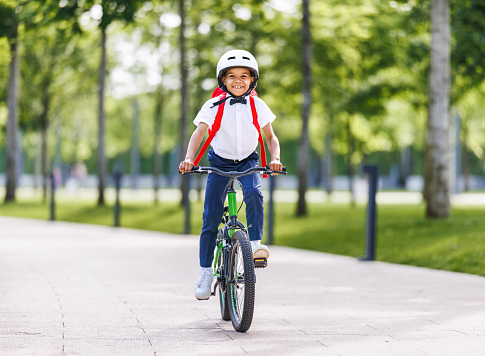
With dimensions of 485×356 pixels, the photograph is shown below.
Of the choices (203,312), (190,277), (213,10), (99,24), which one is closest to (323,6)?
(213,10)

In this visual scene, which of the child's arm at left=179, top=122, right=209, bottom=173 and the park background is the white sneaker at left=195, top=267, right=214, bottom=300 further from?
the park background

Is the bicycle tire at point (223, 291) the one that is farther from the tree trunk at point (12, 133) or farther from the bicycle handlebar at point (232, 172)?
the tree trunk at point (12, 133)

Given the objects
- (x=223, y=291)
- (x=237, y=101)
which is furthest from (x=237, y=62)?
(x=223, y=291)

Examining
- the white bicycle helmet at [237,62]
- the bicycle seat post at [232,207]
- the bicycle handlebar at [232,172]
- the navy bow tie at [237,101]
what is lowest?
the bicycle seat post at [232,207]

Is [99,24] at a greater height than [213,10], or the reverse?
[213,10]

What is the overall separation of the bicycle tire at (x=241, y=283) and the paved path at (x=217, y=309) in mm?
114

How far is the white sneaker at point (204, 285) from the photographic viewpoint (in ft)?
21.0

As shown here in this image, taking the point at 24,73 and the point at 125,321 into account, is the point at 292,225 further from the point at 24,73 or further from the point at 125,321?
the point at 24,73

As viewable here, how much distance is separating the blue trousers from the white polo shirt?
77 mm

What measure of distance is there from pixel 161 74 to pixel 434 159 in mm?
19643

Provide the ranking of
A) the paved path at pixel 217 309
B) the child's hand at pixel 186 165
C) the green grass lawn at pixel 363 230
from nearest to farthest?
1. the paved path at pixel 217 309
2. the child's hand at pixel 186 165
3. the green grass lawn at pixel 363 230

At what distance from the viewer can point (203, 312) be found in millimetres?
6879

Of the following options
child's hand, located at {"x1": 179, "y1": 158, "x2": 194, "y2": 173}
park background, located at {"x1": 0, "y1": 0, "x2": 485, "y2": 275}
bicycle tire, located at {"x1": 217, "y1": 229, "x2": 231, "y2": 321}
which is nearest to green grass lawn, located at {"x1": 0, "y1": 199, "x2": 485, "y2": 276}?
park background, located at {"x1": 0, "y1": 0, "x2": 485, "y2": 275}

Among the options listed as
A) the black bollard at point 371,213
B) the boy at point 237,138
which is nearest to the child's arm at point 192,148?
the boy at point 237,138
